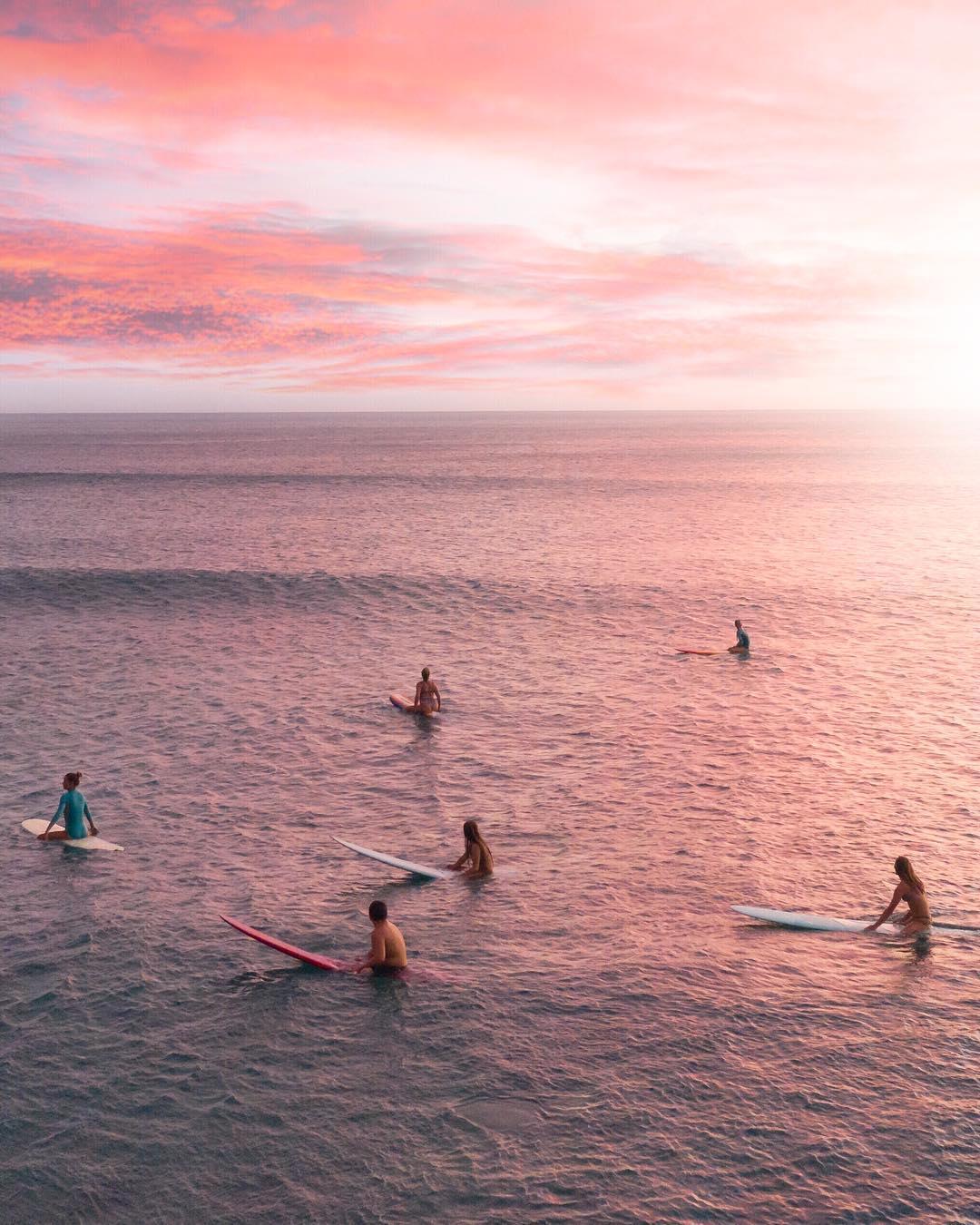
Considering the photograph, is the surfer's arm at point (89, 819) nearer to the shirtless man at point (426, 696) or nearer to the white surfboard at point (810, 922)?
the shirtless man at point (426, 696)

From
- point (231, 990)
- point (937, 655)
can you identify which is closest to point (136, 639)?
point (231, 990)

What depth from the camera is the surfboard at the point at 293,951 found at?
754 inches

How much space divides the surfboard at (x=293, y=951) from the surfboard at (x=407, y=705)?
55.9ft

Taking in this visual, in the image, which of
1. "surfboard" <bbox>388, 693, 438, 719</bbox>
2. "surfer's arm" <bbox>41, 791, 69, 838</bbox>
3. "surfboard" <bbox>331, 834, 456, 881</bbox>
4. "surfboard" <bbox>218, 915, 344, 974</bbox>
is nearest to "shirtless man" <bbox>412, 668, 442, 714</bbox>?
"surfboard" <bbox>388, 693, 438, 719</bbox>

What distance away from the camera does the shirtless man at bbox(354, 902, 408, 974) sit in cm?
1881

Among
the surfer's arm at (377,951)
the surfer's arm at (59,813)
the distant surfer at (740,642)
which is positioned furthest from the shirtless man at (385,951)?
the distant surfer at (740,642)

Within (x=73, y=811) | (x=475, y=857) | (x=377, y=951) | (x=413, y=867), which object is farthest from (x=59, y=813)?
(x=377, y=951)

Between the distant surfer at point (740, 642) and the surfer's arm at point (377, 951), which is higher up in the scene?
the distant surfer at point (740, 642)

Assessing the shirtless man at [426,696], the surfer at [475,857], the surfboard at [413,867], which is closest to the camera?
the surfer at [475,857]

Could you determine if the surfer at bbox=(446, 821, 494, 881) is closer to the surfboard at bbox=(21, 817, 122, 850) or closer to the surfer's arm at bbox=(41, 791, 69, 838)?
the surfboard at bbox=(21, 817, 122, 850)

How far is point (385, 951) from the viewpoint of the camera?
61.9 ft

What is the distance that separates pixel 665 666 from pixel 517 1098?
31479 mm

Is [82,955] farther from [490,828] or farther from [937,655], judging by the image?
[937,655]

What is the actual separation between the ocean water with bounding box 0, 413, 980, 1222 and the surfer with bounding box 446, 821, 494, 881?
0.52 m
